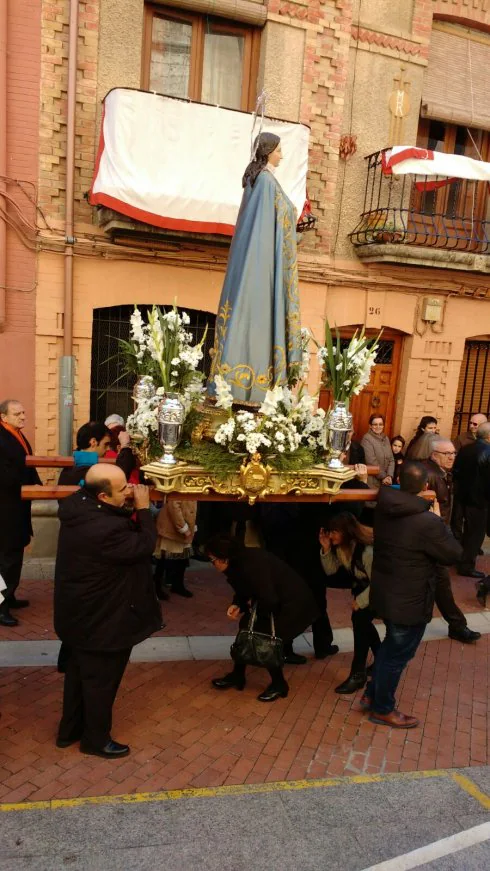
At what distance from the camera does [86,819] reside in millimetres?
3840

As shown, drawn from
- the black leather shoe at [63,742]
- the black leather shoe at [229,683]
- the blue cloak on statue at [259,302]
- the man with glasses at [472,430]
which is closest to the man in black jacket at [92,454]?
the blue cloak on statue at [259,302]

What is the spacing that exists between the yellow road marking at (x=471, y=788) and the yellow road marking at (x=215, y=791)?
3cm

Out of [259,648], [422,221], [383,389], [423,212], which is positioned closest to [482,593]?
[259,648]

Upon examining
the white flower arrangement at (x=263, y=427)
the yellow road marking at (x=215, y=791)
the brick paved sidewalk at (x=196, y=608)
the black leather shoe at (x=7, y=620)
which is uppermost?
the white flower arrangement at (x=263, y=427)

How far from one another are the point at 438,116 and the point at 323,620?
804 centimetres

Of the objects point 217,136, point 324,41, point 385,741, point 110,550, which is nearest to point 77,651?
point 110,550

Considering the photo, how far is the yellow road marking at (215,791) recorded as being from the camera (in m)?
3.93

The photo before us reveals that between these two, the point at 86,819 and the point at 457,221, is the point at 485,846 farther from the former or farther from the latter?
the point at 457,221

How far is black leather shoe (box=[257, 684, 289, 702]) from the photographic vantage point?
5.28 m

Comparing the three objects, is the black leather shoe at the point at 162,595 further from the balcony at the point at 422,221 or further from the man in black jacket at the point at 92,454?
the balcony at the point at 422,221

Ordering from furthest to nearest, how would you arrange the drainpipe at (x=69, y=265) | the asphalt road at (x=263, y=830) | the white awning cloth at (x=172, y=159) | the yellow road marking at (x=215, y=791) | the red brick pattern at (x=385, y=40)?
1. the red brick pattern at (x=385, y=40)
2. the drainpipe at (x=69, y=265)
3. the white awning cloth at (x=172, y=159)
4. the yellow road marking at (x=215, y=791)
5. the asphalt road at (x=263, y=830)

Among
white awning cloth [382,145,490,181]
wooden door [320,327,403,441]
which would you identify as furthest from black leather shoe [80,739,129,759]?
white awning cloth [382,145,490,181]

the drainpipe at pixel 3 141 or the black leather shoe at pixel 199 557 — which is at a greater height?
the drainpipe at pixel 3 141

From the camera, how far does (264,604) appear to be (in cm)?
500
